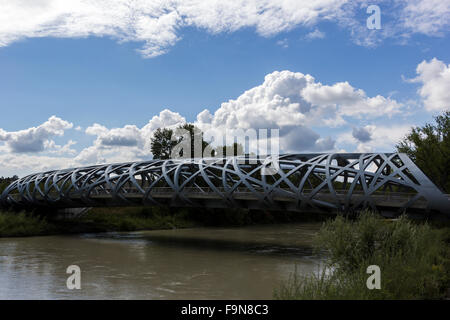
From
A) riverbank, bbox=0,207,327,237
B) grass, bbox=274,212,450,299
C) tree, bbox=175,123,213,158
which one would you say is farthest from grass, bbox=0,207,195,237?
grass, bbox=274,212,450,299

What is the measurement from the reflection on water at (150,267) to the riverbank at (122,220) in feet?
13.9

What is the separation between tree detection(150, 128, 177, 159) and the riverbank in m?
18.7

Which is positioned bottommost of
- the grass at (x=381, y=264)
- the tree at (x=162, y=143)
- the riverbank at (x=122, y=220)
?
the riverbank at (x=122, y=220)

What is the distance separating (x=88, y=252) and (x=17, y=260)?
5297 millimetres

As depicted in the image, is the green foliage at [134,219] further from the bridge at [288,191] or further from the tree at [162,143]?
the tree at [162,143]

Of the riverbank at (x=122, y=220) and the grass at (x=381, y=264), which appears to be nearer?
the grass at (x=381, y=264)

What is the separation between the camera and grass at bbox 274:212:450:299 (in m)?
11.7

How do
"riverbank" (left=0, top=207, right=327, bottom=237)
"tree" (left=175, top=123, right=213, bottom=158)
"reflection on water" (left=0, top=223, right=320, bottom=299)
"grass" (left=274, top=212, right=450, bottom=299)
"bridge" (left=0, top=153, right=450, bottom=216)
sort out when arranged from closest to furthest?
"grass" (left=274, top=212, right=450, bottom=299)
"reflection on water" (left=0, top=223, right=320, bottom=299)
"bridge" (left=0, top=153, right=450, bottom=216)
"riverbank" (left=0, top=207, right=327, bottom=237)
"tree" (left=175, top=123, right=213, bottom=158)

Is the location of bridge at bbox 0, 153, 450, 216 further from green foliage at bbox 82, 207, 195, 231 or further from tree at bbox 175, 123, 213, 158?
tree at bbox 175, 123, 213, 158

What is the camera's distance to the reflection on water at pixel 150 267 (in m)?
17.5

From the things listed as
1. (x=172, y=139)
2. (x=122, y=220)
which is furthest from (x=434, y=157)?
(x=172, y=139)

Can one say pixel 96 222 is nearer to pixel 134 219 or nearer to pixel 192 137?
pixel 134 219

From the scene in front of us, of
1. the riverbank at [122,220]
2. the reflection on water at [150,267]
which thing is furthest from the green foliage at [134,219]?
the reflection on water at [150,267]

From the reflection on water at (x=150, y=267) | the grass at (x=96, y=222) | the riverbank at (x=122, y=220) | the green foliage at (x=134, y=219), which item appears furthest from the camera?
the green foliage at (x=134, y=219)
